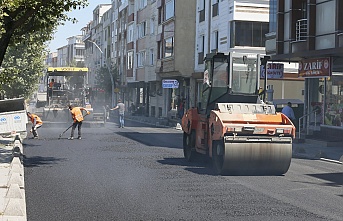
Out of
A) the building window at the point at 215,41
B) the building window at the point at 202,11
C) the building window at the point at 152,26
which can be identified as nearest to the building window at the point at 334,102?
the building window at the point at 215,41

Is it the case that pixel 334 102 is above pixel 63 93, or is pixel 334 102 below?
below

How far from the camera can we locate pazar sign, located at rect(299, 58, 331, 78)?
25016 millimetres

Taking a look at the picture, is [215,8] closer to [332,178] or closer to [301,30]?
[301,30]

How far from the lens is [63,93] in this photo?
135 ft

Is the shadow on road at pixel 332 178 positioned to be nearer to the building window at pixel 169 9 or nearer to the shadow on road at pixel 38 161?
the shadow on road at pixel 38 161

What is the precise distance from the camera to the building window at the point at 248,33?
37.1 meters

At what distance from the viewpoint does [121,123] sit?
36.3 metres

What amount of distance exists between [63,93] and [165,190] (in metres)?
30.2

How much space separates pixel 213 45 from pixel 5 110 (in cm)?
1838

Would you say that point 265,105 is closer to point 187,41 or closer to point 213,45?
point 213,45

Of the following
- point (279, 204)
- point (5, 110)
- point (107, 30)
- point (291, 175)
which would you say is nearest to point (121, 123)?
point (5, 110)

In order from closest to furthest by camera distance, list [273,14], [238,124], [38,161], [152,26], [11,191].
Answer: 1. [11,191]
2. [238,124]
3. [38,161]
4. [273,14]
5. [152,26]

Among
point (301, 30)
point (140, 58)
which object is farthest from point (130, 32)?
point (301, 30)

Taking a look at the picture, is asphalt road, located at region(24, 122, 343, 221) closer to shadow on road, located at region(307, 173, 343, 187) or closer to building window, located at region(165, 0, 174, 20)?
shadow on road, located at region(307, 173, 343, 187)
